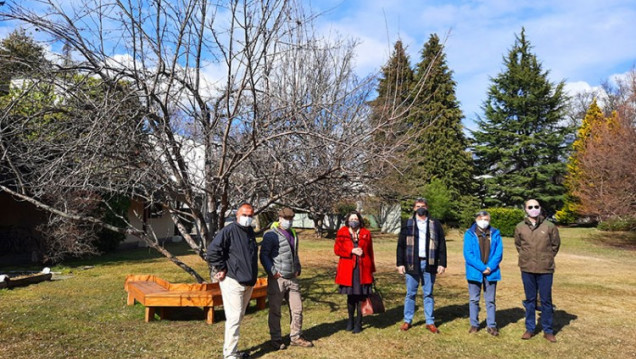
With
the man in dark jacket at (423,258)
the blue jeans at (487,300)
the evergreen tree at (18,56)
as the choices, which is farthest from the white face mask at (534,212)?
the evergreen tree at (18,56)

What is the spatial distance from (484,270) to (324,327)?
7.55ft

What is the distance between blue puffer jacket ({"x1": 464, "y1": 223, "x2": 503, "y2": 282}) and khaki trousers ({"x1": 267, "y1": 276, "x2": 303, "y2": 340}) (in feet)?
7.71

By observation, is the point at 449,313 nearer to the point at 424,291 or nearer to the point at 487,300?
the point at 487,300

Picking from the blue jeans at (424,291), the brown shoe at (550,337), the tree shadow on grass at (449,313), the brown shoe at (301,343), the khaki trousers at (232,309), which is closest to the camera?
the khaki trousers at (232,309)

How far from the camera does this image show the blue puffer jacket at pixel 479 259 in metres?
5.83

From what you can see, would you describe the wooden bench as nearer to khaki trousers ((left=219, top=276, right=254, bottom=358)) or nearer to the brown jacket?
khaki trousers ((left=219, top=276, right=254, bottom=358))

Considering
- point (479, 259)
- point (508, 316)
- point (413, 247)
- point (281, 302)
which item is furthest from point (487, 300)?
point (281, 302)

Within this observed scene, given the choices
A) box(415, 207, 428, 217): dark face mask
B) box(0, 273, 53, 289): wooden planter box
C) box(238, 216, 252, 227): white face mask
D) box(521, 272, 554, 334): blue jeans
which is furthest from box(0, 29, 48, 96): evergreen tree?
box(521, 272, 554, 334): blue jeans

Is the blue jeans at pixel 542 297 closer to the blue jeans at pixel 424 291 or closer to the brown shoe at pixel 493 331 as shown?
the brown shoe at pixel 493 331

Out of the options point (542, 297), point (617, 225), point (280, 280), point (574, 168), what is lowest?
point (542, 297)

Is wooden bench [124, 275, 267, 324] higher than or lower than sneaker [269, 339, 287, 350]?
higher

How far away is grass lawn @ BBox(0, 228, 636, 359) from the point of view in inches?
201

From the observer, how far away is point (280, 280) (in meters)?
5.26

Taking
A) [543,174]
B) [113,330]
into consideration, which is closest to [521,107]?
[543,174]
